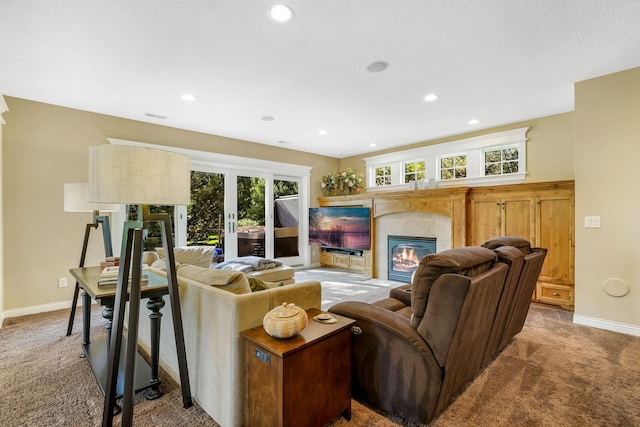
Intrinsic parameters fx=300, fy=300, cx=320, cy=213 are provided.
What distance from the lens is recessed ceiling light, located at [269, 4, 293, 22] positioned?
6.57 feet

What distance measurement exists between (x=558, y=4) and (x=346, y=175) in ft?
15.2

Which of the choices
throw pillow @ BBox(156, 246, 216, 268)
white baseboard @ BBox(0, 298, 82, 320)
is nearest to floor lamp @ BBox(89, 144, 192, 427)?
throw pillow @ BBox(156, 246, 216, 268)

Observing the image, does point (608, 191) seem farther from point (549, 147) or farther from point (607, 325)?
point (549, 147)

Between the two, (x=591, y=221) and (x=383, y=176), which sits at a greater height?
(x=383, y=176)

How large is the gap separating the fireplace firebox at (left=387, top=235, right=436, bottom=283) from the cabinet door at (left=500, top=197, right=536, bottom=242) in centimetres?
111

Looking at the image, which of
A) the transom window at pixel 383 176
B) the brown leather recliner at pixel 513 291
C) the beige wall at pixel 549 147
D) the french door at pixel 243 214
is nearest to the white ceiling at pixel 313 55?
the beige wall at pixel 549 147

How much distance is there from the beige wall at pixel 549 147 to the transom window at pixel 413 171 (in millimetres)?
1465

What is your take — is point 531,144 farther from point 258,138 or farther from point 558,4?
point 258,138

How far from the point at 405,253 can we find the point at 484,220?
1.40 m

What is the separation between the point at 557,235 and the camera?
12.3ft

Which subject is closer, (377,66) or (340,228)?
(377,66)

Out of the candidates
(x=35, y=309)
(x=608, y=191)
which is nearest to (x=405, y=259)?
(x=608, y=191)

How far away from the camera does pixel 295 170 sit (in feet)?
20.6

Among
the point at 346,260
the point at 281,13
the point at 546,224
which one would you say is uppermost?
the point at 281,13
